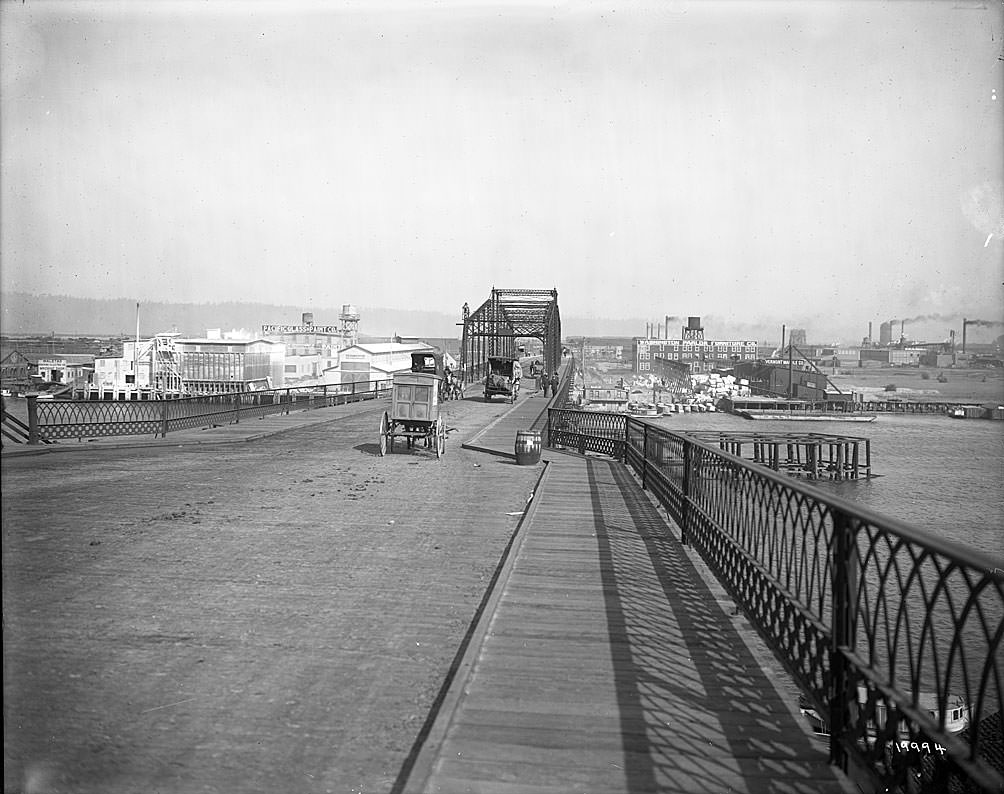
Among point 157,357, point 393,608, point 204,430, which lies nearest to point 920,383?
point 157,357

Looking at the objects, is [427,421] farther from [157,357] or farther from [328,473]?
[157,357]

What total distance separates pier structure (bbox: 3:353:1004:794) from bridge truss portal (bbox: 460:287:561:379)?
4407 cm

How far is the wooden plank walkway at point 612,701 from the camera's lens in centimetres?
350

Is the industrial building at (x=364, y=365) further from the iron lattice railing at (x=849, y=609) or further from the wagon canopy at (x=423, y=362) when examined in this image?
the iron lattice railing at (x=849, y=609)

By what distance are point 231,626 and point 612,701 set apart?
342 centimetres

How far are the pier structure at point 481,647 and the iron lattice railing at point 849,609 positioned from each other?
2 centimetres

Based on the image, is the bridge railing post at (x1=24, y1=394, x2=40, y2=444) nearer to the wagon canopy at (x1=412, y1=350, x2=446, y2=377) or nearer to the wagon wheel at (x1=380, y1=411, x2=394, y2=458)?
the wagon wheel at (x1=380, y1=411, x2=394, y2=458)

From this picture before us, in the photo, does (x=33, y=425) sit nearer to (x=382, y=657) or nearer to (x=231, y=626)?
(x=231, y=626)

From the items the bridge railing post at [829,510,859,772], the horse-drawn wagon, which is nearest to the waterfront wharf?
the bridge railing post at [829,510,859,772]

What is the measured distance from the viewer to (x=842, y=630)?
3.42 metres

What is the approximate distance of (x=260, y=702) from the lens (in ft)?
16.0

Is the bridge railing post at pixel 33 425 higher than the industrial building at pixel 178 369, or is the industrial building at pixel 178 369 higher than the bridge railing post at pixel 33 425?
the industrial building at pixel 178 369

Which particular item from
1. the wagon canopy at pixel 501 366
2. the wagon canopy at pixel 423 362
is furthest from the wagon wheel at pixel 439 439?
the wagon canopy at pixel 501 366

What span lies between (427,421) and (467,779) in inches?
599
